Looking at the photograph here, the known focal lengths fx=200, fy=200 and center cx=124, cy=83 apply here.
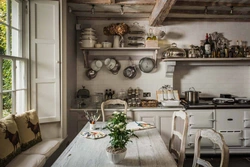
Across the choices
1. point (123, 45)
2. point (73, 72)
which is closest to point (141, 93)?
point (123, 45)

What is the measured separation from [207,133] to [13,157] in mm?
1817

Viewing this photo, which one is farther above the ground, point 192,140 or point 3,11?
point 3,11

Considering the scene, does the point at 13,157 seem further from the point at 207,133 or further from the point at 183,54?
the point at 183,54

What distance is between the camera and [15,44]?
2.57 m

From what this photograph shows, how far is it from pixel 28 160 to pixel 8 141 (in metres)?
0.27

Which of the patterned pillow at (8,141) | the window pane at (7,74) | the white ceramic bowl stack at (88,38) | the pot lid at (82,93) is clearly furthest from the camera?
the pot lid at (82,93)

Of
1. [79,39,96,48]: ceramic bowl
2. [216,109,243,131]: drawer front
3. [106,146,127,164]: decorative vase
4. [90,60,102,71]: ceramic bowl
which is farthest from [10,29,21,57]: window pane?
[216,109,243,131]: drawer front

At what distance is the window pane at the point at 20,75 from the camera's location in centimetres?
261

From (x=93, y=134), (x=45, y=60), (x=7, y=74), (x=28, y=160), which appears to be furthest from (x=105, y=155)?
(x=45, y=60)

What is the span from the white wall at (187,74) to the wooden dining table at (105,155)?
192cm

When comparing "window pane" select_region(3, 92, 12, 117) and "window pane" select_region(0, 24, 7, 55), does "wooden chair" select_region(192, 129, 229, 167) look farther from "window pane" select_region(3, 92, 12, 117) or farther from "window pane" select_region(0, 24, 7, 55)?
"window pane" select_region(0, 24, 7, 55)

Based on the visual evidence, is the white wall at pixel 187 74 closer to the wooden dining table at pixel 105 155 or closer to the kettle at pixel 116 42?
the kettle at pixel 116 42

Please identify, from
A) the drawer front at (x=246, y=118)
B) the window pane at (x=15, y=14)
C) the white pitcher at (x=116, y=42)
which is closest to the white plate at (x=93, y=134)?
the window pane at (x=15, y=14)

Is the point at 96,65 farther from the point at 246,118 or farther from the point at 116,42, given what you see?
the point at 246,118
